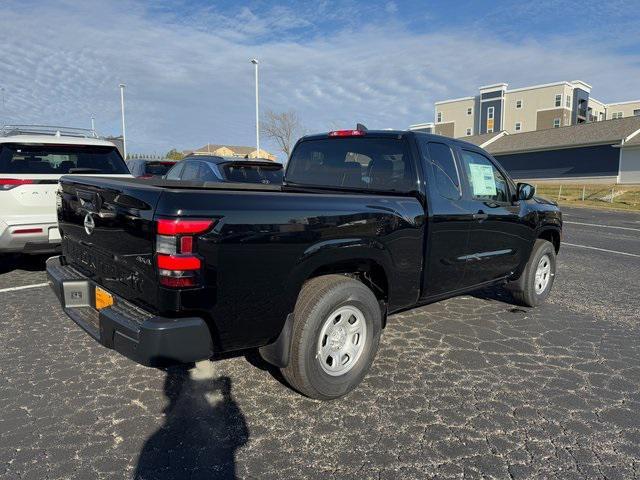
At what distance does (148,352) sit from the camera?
255 centimetres

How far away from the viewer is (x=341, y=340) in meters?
3.41

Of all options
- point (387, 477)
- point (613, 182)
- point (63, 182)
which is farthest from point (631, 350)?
point (613, 182)

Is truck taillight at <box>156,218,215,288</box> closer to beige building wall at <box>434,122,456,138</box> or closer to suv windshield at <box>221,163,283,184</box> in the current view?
suv windshield at <box>221,163,283,184</box>

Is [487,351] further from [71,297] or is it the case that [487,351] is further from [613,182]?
[613,182]

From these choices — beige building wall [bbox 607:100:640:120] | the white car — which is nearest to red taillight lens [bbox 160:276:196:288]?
the white car

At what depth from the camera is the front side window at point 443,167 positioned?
4.07 metres

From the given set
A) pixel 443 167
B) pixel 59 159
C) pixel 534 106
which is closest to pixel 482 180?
pixel 443 167

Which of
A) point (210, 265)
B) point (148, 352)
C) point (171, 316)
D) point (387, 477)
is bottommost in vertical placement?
point (387, 477)

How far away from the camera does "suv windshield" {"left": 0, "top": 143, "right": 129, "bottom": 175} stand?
5.77m

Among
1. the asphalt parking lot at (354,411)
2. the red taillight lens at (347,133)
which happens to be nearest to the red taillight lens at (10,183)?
the asphalt parking lot at (354,411)

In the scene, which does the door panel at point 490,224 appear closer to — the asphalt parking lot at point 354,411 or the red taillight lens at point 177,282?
the asphalt parking lot at point 354,411

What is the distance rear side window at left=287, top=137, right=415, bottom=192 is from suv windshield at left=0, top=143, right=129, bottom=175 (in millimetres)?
3101

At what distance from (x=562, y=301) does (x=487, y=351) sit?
7.52ft

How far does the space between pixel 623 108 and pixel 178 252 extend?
80.7 meters
